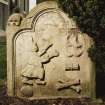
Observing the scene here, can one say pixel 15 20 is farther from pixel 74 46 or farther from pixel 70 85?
pixel 70 85

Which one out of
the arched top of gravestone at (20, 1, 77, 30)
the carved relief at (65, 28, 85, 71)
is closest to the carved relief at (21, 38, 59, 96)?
the carved relief at (65, 28, 85, 71)

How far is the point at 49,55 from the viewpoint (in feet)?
24.2

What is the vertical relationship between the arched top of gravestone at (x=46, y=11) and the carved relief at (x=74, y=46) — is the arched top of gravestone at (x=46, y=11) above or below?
above

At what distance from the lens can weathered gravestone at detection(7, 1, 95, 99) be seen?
7.30 metres

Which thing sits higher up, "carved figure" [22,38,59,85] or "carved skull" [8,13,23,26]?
"carved skull" [8,13,23,26]

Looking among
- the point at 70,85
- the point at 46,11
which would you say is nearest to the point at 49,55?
the point at 70,85

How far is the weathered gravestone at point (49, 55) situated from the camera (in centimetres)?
730

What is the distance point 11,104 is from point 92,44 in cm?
159

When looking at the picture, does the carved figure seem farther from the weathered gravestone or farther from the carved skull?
the carved skull

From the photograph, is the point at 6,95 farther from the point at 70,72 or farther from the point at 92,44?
the point at 92,44

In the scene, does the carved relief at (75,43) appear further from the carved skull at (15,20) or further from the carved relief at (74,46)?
the carved skull at (15,20)

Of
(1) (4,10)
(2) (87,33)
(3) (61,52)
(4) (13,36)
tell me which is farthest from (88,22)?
(1) (4,10)

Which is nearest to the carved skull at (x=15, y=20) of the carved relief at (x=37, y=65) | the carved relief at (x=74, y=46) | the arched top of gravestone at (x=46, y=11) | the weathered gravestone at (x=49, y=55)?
the weathered gravestone at (x=49, y=55)

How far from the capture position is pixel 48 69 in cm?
741
